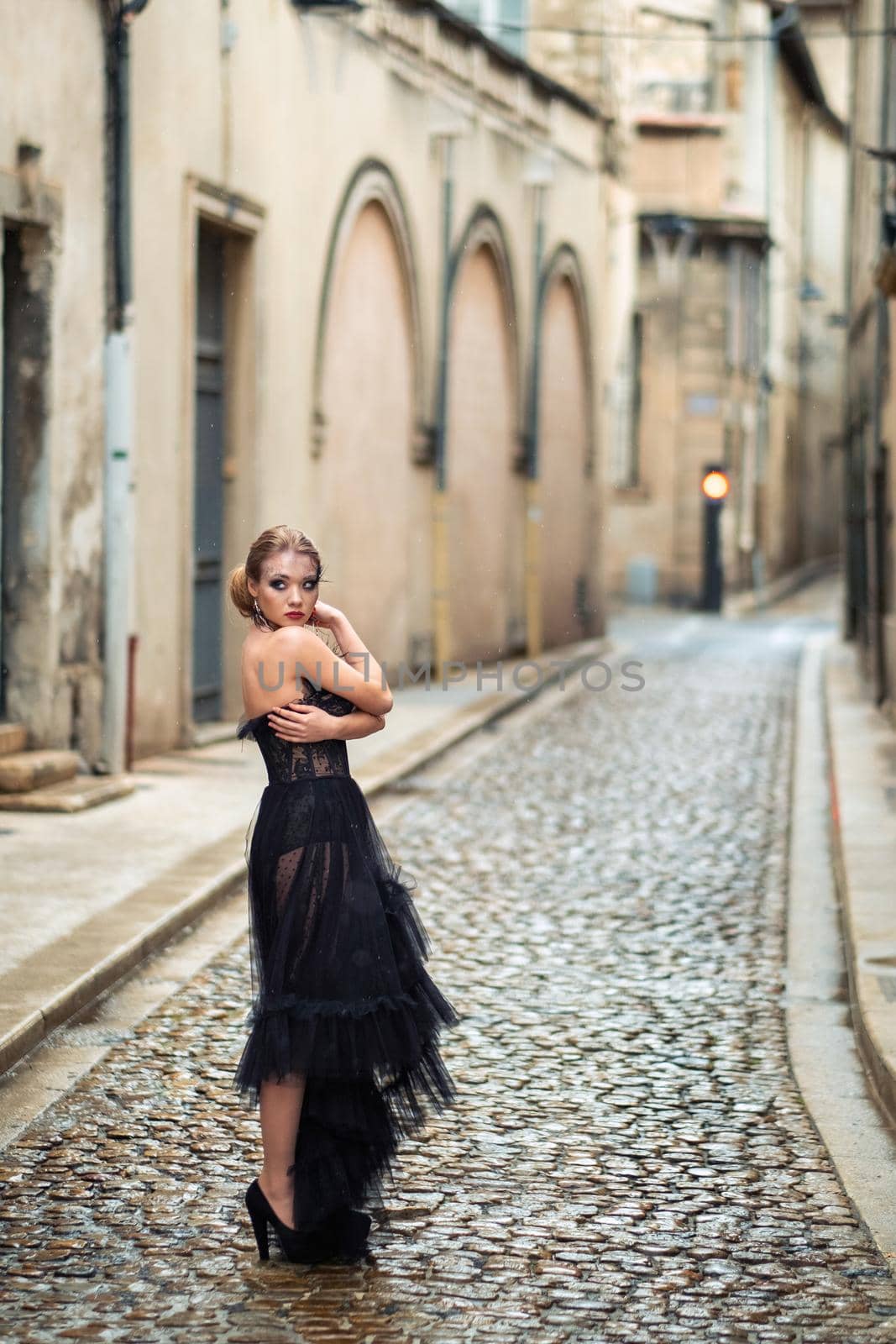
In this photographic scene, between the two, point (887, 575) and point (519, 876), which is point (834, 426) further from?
point (519, 876)

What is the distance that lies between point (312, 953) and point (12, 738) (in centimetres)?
646

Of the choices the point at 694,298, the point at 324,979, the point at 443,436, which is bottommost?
the point at 324,979

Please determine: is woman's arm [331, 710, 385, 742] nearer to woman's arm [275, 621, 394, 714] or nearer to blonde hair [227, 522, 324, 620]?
woman's arm [275, 621, 394, 714]

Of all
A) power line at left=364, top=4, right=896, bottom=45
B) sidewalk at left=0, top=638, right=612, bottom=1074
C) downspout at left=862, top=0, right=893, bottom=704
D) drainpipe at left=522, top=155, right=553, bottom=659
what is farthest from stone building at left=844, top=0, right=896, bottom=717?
sidewalk at left=0, top=638, right=612, bottom=1074

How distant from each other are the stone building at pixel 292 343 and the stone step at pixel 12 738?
5.5 inches

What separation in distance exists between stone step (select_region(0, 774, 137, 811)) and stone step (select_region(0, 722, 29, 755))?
28 cm

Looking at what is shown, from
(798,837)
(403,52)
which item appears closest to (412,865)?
(798,837)

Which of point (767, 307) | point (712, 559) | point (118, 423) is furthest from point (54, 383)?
point (767, 307)

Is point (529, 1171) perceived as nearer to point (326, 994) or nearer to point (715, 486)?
point (326, 994)

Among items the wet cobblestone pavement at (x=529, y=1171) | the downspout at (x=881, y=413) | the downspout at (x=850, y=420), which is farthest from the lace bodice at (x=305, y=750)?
the downspout at (x=850, y=420)

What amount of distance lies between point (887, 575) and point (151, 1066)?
40.1ft

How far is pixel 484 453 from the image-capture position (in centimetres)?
2067

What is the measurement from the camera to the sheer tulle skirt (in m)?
4.16

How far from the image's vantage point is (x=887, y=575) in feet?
55.5
